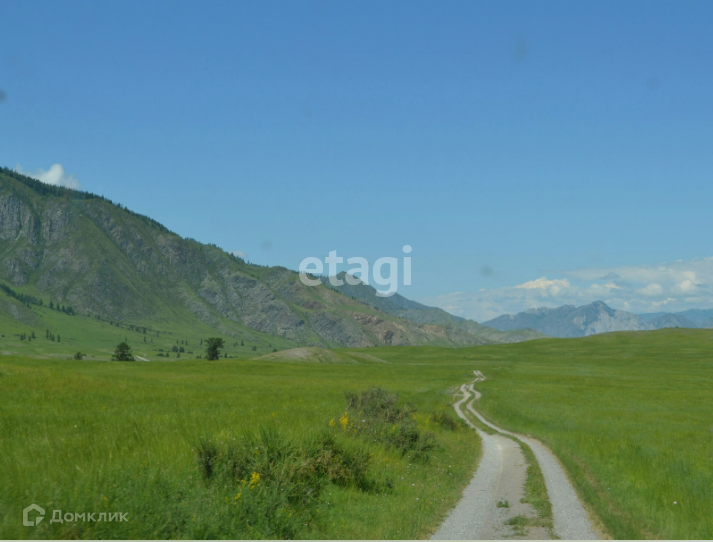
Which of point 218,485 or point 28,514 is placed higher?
point 28,514

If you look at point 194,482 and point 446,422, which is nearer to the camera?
point 194,482

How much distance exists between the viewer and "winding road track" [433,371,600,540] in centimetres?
1215

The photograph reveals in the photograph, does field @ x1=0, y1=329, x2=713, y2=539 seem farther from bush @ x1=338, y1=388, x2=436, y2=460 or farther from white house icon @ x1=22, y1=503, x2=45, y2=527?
bush @ x1=338, y1=388, x2=436, y2=460

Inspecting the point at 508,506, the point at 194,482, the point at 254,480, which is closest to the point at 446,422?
the point at 508,506

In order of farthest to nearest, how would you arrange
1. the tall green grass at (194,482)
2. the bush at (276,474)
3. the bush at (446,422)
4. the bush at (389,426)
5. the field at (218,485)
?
the bush at (446,422) → the bush at (389,426) → the bush at (276,474) → the field at (218,485) → the tall green grass at (194,482)

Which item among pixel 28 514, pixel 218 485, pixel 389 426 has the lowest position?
pixel 389 426
